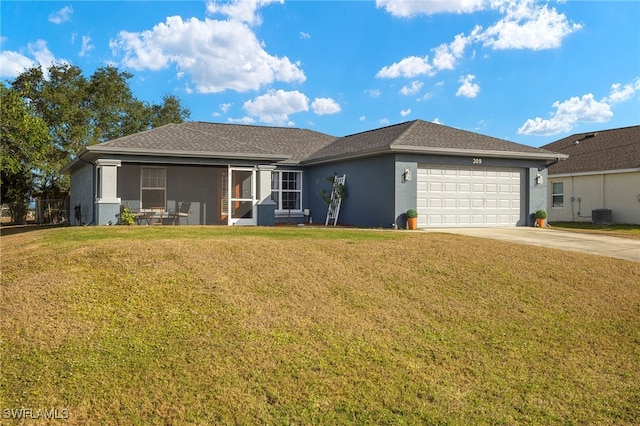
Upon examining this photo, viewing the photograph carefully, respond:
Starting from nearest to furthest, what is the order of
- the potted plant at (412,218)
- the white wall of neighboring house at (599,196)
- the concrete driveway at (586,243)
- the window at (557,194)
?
1. the concrete driveway at (586,243)
2. the potted plant at (412,218)
3. the white wall of neighboring house at (599,196)
4. the window at (557,194)

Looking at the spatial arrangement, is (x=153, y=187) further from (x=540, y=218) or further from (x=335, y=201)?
(x=540, y=218)

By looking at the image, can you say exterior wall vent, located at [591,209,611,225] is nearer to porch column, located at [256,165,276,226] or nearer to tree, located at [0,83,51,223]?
porch column, located at [256,165,276,226]

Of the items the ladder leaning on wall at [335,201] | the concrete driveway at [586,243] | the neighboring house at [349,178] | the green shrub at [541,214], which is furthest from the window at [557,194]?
the ladder leaning on wall at [335,201]

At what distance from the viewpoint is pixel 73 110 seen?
32.4m

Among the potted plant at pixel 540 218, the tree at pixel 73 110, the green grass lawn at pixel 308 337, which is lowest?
the green grass lawn at pixel 308 337

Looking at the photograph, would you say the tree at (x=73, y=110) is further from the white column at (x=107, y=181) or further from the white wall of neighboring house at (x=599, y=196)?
the white wall of neighboring house at (x=599, y=196)

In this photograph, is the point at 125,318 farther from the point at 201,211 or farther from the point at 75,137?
the point at 75,137

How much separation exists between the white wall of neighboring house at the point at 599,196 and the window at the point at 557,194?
0.10 m

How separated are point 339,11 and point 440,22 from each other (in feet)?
14.0

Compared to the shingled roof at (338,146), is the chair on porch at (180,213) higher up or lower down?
lower down

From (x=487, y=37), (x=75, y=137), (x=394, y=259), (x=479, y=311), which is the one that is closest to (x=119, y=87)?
(x=75, y=137)

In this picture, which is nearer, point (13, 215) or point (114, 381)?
point (114, 381)

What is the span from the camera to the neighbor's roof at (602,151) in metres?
23.2

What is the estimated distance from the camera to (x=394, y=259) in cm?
953
